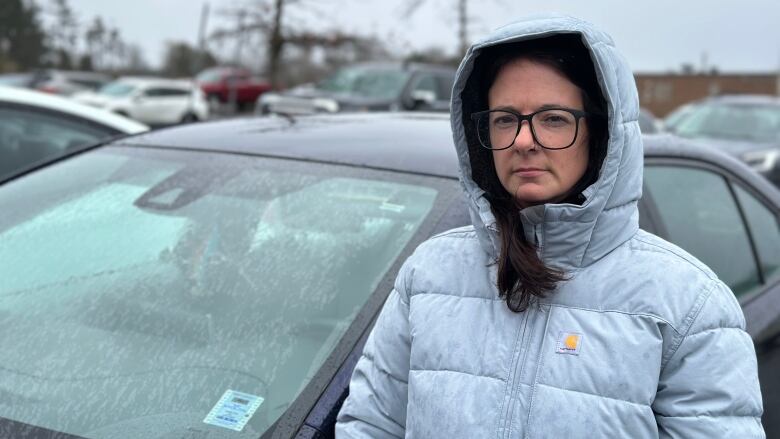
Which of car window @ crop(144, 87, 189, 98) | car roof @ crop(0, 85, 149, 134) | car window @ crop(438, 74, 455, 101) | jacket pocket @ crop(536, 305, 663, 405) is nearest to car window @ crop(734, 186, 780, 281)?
jacket pocket @ crop(536, 305, 663, 405)

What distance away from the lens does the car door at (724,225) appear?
2.46m

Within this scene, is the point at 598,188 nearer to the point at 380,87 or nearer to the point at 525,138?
the point at 525,138

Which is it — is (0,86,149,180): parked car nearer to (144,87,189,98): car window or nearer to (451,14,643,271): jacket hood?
(451,14,643,271): jacket hood

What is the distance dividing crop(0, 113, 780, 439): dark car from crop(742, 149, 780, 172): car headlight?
711cm

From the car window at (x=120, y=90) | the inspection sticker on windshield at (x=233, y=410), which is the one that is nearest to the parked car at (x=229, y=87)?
the car window at (x=120, y=90)

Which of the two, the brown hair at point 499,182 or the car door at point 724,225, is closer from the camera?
the brown hair at point 499,182

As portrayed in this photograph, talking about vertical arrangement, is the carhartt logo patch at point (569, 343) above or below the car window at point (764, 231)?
above

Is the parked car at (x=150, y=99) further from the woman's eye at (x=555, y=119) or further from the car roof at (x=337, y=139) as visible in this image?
the woman's eye at (x=555, y=119)

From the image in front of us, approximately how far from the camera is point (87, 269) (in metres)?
2.05

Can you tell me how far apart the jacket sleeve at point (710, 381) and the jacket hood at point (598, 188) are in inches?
7.3

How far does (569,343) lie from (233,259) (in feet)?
3.15

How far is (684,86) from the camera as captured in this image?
45219 millimetres

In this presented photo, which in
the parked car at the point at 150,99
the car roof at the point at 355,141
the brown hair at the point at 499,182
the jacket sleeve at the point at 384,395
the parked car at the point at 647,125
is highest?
the brown hair at the point at 499,182

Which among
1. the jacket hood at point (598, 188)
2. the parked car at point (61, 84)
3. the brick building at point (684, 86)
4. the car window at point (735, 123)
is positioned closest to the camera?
the jacket hood at point (598, 188)
